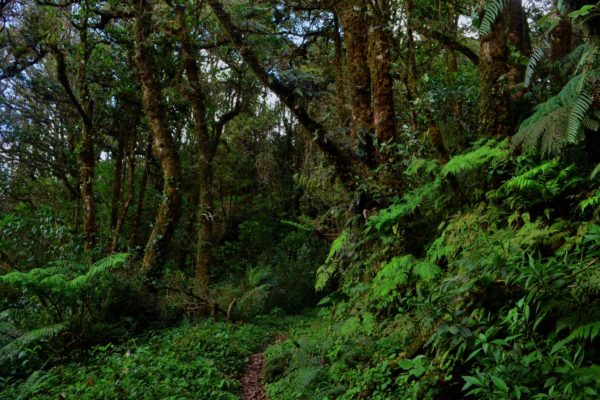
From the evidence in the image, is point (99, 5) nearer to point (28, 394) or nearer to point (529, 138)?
point (28, 394)

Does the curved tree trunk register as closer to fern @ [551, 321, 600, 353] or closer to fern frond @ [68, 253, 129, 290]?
fern frond @ [68, 253, 129, 290]

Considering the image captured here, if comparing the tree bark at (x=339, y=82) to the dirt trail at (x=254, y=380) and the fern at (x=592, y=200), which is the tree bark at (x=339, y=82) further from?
the fern at (x=592, y=200)

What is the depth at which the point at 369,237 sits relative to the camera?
17.3 feet

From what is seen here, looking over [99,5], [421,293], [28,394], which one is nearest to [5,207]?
[99,5]

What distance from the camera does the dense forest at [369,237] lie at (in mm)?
2951

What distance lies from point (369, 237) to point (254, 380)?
8.23 feet

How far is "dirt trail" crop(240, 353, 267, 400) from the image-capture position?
16.8 feet

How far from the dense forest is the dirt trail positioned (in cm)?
4

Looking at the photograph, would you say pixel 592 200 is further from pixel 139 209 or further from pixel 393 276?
pixel 139 209

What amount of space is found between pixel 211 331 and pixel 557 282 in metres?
5.95

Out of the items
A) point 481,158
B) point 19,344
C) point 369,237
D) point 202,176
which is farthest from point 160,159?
point 481,158

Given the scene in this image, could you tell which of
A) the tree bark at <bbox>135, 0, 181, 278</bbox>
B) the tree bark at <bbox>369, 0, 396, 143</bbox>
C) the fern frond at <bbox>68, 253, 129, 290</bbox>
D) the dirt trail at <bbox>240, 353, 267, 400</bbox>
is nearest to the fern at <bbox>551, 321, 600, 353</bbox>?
the dirt trail at <bbox>240, 353, 267, 400</bbox>

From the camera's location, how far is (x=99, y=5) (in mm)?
10711

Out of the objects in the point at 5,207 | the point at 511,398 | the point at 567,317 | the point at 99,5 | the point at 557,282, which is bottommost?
the point at 511,398
